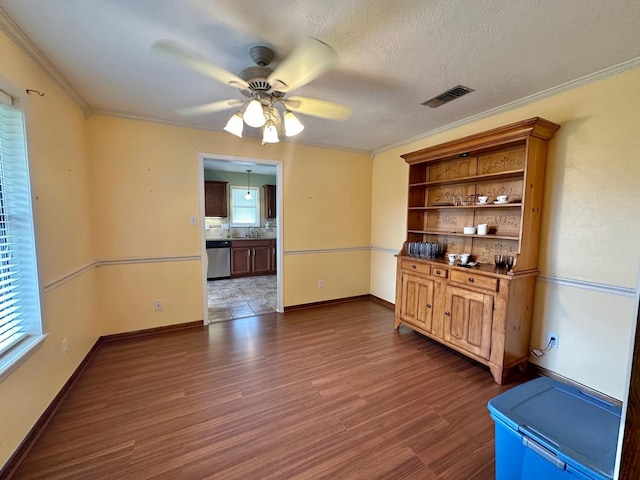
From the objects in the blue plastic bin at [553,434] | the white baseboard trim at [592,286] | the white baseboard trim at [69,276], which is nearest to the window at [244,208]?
the white baseboard trim at [69,276]

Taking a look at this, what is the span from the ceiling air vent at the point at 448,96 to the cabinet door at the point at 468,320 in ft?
5.79

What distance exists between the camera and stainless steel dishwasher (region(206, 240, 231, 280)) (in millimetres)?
5785

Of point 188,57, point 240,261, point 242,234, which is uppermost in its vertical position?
point 188,57

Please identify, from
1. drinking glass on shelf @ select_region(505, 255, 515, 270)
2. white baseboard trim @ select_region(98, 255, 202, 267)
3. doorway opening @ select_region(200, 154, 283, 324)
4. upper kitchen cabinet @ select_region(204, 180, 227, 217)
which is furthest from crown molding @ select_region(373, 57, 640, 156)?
upper kitchen cabinet @ select_region(204, 180, 227, 217)

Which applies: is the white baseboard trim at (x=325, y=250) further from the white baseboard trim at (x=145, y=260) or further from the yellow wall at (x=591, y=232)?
the yellow wall at (x=591, y=232)

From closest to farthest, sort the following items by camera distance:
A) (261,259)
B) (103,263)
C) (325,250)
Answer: (103,263) → (325,250) → (261,259)

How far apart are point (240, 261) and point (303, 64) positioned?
5.17 m

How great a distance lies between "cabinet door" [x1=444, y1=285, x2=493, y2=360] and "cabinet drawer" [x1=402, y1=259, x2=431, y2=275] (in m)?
0.30

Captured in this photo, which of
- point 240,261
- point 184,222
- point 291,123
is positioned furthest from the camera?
point 240,261

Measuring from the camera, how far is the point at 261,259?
21.0 ft

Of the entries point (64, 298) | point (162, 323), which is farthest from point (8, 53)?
point (162, 323)

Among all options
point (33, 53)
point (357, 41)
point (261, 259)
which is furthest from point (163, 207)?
point (261, 259)

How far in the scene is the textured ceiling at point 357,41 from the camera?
1434mm

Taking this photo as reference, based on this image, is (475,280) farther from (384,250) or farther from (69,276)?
(69,276)
